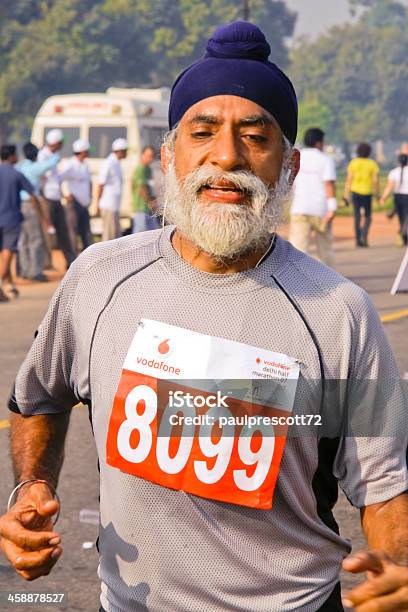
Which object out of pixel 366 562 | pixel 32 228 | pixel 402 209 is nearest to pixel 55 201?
pixel 32 228

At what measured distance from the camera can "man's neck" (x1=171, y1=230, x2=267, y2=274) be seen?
2996 millimetres

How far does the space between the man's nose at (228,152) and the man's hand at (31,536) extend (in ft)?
2.62

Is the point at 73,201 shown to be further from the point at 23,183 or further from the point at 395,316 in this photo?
the point at 395,316

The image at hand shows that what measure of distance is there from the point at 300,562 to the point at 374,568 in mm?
422

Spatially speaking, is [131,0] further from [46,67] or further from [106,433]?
[106,433]

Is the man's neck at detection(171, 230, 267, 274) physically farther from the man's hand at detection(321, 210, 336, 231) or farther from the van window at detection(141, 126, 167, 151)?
the van window at detection(141, 126, 167, 151)

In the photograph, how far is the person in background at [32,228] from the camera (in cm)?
1883

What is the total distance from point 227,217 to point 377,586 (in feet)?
2.96

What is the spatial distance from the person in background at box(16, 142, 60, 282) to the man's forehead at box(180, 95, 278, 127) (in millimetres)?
15811

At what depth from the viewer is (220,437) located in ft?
9.42

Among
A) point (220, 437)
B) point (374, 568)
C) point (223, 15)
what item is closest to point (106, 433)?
point (220, 437)

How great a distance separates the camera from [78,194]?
65.7 feet

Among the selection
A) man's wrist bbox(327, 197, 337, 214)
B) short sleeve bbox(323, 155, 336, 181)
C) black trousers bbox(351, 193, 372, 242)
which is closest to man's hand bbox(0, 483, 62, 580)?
short sleeve bbox(323, 155, 336, 181)

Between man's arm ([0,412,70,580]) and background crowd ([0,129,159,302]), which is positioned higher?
man's arm ([0,412,70,580])
